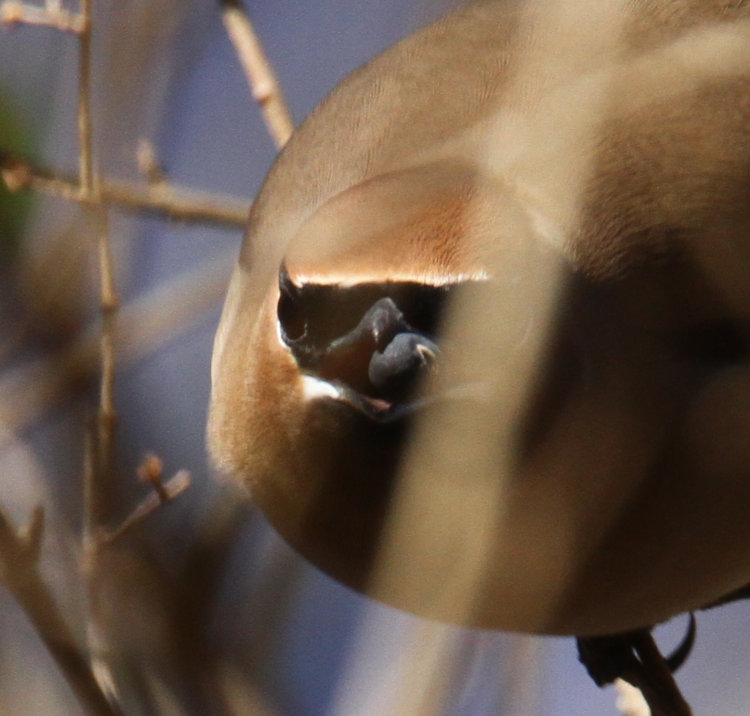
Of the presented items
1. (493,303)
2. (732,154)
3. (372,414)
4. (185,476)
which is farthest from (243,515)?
(732,154)

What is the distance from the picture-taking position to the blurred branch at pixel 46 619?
1.80 metres

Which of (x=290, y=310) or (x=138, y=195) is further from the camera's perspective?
(x=138, y=195)

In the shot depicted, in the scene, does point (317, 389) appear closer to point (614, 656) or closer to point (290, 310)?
point (290, 310)

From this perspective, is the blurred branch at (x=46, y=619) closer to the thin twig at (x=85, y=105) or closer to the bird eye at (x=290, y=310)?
the bird eye at (x=290, y=310)

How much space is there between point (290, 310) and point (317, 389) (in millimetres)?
150

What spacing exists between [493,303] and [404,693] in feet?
2.09

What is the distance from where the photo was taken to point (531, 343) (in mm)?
2299

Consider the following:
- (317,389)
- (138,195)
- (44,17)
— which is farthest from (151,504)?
(44,17)

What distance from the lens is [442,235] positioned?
2244 millimetres

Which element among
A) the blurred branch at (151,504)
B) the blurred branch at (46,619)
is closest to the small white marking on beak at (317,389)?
the blurred branch at (151,504)

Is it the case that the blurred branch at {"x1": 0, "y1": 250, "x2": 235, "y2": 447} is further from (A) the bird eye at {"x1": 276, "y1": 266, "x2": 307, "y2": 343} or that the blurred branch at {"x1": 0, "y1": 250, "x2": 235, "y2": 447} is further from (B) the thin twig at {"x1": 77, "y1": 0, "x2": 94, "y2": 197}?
(A) the bird eye at {"x1": 276, "y1": 266, "x2": 307, "y2": 343}

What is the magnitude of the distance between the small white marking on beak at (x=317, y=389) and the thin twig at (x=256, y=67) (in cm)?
104

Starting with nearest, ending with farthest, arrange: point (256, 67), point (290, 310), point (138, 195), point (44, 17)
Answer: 1. point (290, 310)
2. point (44, 17)
3. point (138, 195)
4. point (256, 67)

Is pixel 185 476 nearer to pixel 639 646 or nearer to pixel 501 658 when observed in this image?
pixel 501 658
